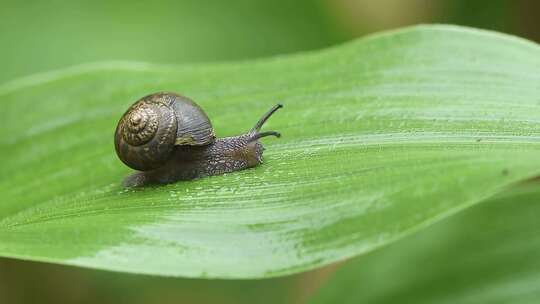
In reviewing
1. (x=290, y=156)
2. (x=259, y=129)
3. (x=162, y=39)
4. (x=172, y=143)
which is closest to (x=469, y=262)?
(x=290, y=156)

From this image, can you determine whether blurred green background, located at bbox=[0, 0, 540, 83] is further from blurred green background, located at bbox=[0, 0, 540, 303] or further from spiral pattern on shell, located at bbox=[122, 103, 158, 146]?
spiral pattern on shell, located at bbox=[122, 103, 158, 146]

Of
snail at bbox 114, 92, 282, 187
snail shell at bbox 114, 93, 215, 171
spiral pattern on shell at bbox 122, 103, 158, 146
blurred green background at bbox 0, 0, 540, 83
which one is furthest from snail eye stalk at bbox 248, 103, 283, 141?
blurred green background at bbox 0, 0, 540, 83

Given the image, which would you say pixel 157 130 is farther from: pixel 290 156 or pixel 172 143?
pixel 290 156

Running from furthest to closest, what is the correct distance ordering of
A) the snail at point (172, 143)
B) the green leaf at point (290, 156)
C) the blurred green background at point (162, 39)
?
1. the blurred green background at point (162, 39)
2. the snail at point (172, 143)
3. the green leaf at point (290, 156)

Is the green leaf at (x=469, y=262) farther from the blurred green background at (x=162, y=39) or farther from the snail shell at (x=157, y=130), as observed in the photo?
the blurred green background at (x=162, y=39)

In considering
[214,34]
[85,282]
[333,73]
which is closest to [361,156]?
[333,73]

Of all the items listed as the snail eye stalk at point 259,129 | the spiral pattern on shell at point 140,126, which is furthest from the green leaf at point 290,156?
the spiral pattern on shell at point 140,126
